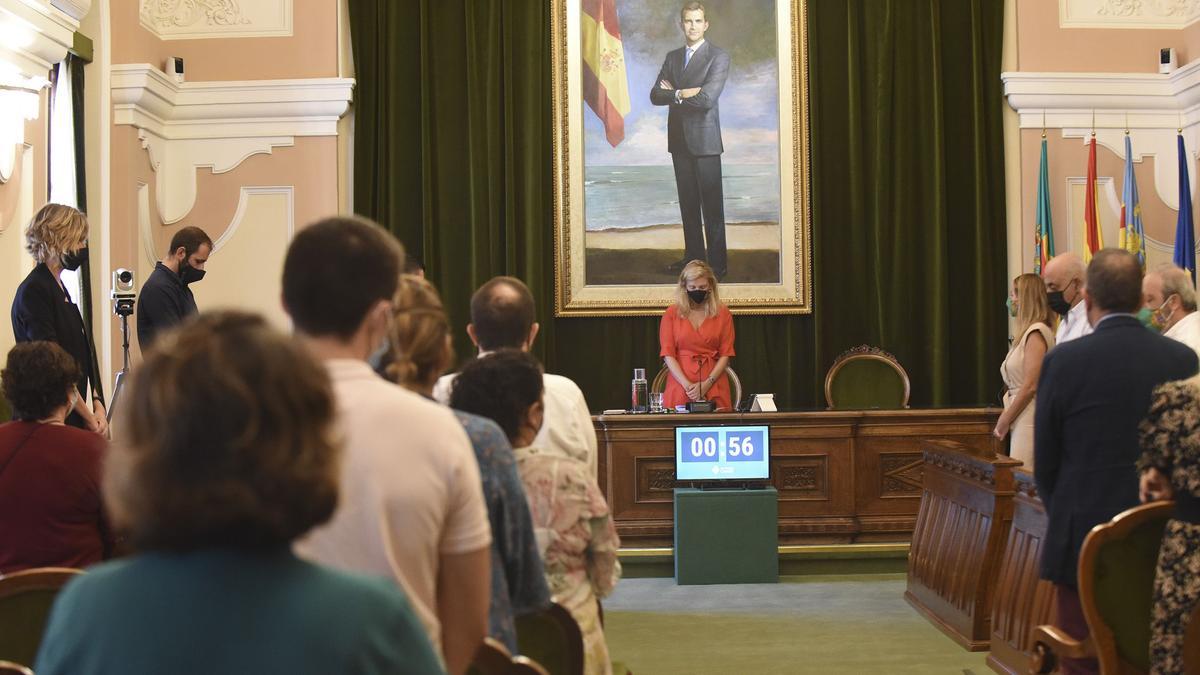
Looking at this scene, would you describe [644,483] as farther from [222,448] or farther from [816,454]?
[222,448]

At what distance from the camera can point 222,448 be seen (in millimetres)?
962

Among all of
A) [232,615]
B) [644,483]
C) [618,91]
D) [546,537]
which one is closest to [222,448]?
[232,615]

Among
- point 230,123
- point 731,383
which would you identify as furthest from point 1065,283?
point 230,123

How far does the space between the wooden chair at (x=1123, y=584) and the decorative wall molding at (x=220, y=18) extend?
746cm

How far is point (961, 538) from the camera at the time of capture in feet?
17.1

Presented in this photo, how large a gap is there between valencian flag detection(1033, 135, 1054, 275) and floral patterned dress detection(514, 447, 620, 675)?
6.71m

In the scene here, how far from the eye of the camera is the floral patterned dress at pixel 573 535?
2531mm

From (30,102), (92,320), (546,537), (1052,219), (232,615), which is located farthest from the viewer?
(1052,219)

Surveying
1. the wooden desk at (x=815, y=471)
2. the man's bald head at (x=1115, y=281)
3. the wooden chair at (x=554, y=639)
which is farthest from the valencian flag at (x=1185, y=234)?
the wooden chair at (x=554, y=639)

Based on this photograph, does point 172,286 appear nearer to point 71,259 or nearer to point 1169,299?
point 71,259

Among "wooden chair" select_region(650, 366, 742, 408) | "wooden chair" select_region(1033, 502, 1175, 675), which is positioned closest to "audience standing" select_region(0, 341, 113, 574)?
"wooden chair" select_region(1033, 502, 1175, 675)

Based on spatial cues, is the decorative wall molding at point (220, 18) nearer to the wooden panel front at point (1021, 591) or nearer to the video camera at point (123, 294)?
the video camera at point (123, 294)

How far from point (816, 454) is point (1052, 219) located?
306cm

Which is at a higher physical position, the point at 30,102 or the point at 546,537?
the point at 30,102
